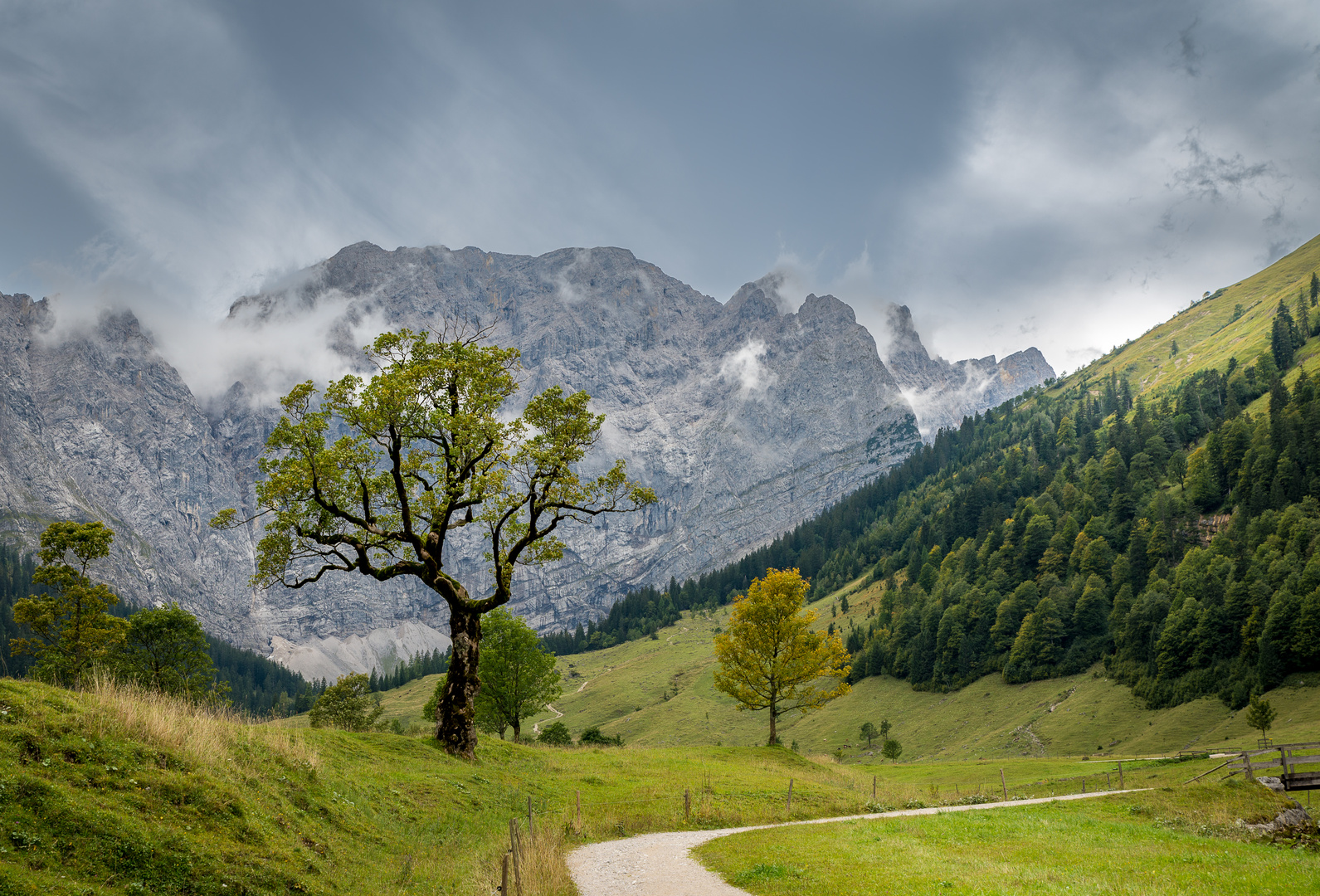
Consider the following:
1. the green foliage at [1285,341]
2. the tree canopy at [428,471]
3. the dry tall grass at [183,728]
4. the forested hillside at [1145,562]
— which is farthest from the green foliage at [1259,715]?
the green foliage at [1285,341]

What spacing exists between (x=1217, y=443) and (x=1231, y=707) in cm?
6540

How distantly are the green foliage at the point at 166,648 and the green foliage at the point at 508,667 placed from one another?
68.3 feet

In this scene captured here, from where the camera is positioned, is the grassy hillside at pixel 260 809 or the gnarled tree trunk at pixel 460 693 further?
the gnarled tree trunk at pixel 460 693

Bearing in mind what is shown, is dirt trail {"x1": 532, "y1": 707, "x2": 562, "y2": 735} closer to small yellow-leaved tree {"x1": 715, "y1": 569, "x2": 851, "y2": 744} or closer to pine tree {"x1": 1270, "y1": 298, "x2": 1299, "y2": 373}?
small yellow-leaved tree {"x1": 715, "y1": 569, "x2": 851, "y2": 744}

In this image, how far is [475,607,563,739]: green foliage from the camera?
209 ft

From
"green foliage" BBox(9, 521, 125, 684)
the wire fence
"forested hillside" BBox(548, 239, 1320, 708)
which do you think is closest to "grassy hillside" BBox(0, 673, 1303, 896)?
the wire fence

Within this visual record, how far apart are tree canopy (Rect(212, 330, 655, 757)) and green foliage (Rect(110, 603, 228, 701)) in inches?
1249

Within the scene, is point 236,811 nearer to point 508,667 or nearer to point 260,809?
point 260,809

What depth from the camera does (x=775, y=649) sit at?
2255 inches

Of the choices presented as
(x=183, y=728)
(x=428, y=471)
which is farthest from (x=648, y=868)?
(x=428, y=471)

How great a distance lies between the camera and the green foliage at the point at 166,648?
2080 inches

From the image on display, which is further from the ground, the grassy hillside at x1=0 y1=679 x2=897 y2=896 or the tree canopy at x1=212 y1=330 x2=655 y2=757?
the tree canopy at x1=212 y1=330 x2=655 y2=757

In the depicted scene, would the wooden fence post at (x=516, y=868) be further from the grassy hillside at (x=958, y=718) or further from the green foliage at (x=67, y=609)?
the grassy hillside at (x=958, y=718)

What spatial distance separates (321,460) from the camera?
28.0 metres
